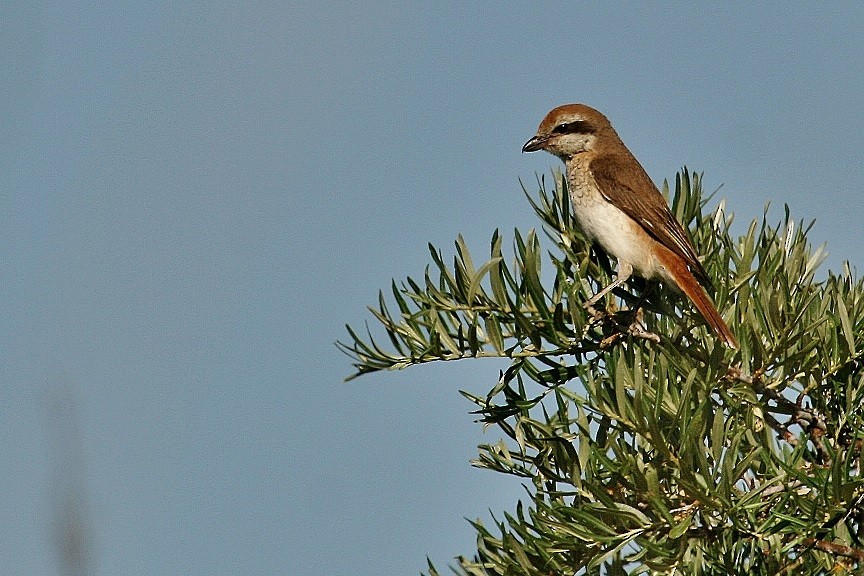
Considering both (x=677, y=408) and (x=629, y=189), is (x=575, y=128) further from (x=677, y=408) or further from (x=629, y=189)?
(x=677, y=408)

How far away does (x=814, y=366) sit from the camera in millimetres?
1883

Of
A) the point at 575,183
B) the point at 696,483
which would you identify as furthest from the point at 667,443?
the point at 575,183

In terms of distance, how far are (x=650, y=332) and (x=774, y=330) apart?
0.95 ft

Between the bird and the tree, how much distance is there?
0.28 meters

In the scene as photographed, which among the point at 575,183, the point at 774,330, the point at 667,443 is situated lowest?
the point at 667,443

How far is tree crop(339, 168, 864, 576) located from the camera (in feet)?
5.01

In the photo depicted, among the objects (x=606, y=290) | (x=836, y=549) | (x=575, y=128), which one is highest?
(x=575, y=128)

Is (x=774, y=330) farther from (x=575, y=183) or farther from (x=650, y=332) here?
(x=575, y=183)

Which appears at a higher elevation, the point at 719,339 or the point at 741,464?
the point at 719,339

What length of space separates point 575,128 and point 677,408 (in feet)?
11.1

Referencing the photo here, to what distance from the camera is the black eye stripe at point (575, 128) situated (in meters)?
4.86

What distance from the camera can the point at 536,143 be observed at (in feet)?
16.5

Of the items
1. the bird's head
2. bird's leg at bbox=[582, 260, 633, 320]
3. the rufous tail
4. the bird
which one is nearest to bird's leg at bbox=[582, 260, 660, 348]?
bird's leg at bbox=[582, 260, 633, 320]

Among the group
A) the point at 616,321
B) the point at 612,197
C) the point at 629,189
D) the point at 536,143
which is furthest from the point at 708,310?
the point at 536,143
